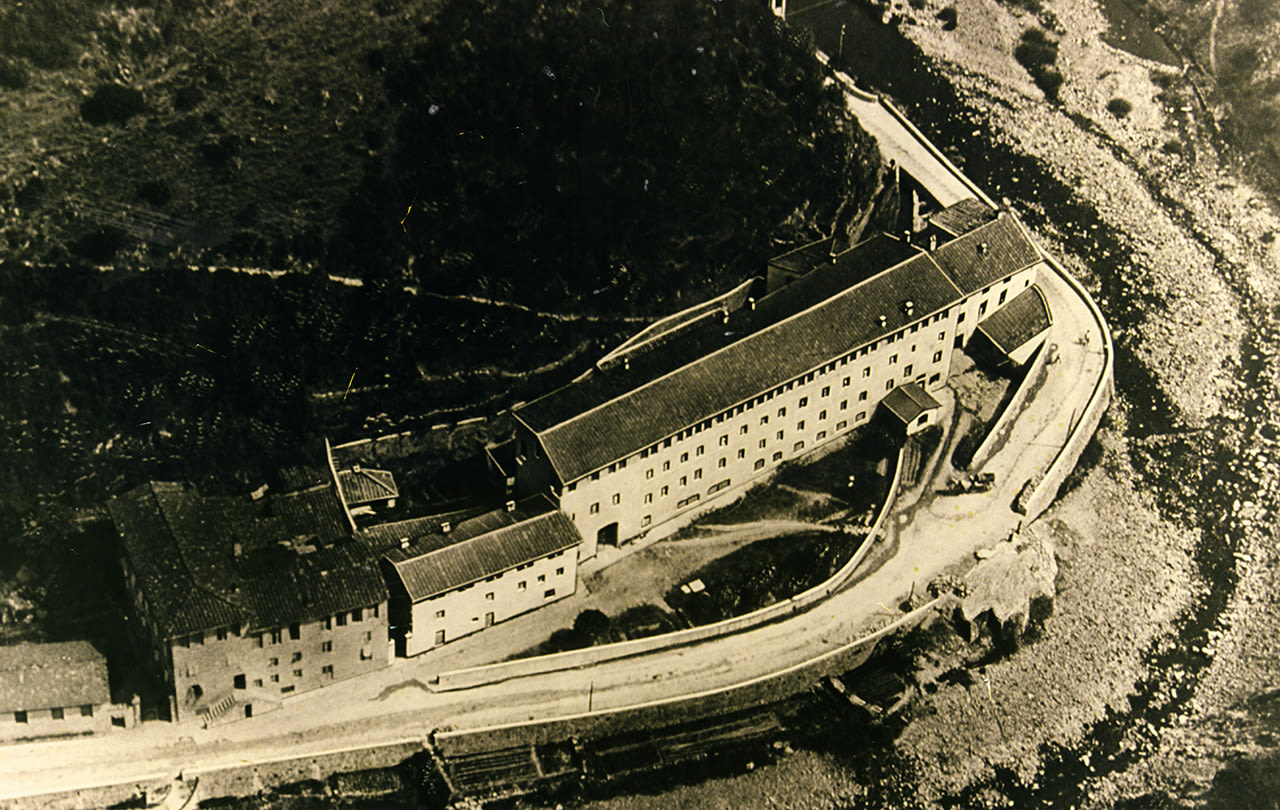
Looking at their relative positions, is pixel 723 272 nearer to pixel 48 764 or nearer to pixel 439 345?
pixel 439 345

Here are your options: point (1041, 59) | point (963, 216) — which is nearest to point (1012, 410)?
point (963, 216)

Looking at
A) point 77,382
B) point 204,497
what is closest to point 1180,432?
point 204,497

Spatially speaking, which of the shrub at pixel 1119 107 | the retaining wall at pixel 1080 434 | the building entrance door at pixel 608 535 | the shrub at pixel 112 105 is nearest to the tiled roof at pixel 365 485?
the building entrance door at pixel 608 535

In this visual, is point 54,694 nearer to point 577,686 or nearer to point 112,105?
point 577,686

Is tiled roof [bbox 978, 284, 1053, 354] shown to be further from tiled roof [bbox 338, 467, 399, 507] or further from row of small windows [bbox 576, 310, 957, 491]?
tiled roof [bbox 338, 467, 399, 507]

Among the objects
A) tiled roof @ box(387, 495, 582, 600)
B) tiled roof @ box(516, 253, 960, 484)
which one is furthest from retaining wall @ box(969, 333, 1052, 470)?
tiled roof @ box(387, 495, 582, 600)

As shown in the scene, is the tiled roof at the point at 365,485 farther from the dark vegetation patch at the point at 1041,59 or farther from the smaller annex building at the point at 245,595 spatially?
the dark vegetation patch at the point at 1041,59
